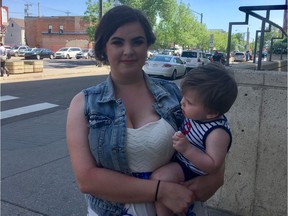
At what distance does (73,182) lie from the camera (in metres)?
4.62

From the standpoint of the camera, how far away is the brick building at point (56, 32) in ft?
237

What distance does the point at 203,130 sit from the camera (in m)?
1.75

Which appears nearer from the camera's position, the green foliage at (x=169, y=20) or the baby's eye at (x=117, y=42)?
the baby's eye at (x=117, y=42)

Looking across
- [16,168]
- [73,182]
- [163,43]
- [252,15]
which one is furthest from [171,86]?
[163,43]

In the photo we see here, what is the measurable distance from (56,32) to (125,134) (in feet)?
255

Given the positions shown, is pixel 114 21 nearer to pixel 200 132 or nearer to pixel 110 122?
pixel 110 122

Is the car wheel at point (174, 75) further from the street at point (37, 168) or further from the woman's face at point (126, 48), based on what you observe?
the woman's face at point (126, 48)

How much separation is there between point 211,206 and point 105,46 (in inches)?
101

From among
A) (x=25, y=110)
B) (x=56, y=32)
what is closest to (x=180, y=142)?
(x=25, y=110)

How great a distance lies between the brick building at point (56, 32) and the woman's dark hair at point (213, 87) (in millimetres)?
70836

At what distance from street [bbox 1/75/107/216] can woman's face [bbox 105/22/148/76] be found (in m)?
2.43

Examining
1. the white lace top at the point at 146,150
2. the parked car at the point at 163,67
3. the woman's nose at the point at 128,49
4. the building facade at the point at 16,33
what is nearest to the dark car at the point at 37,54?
the parked car at the point at 163,67

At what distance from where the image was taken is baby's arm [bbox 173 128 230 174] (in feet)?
5.53

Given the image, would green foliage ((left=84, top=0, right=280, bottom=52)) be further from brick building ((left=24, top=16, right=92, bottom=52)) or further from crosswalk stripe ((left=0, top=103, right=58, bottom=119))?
crosswalk stripe ((left=0, top=103, right=58, bottom=119))
